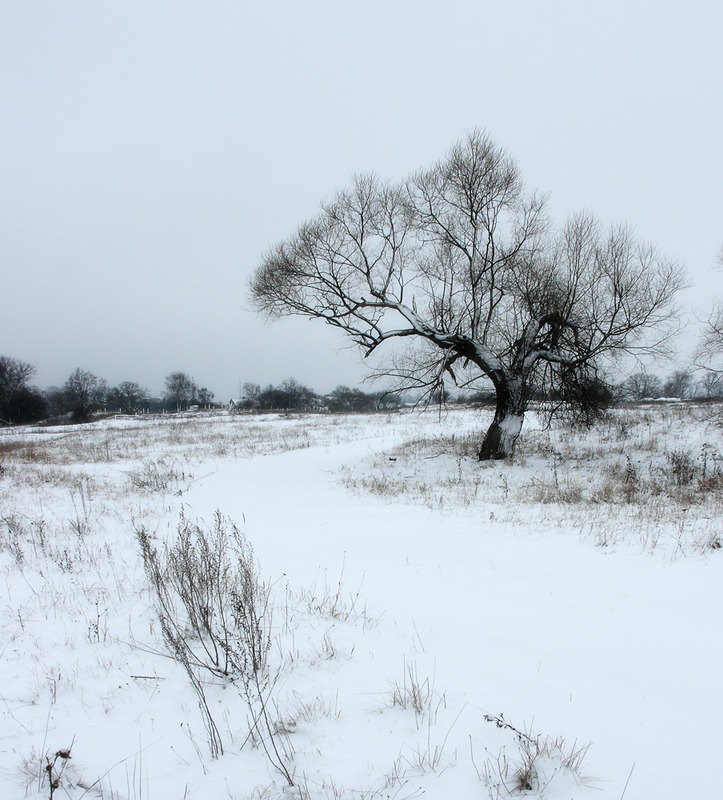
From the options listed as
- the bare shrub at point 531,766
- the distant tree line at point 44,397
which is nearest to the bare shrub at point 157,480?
the bare shrub at point 531,766

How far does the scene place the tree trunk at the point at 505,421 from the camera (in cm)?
1190

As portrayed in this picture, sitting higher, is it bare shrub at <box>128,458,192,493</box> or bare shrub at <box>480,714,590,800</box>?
bare shrub at <box>480,714,590,800</box>

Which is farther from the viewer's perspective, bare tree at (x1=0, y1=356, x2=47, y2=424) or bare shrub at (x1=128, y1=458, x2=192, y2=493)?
bare tree at (x1=0, y1=356, x2=47, y2=424)

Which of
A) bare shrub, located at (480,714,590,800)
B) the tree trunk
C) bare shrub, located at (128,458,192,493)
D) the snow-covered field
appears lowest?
bare shrub, located at (128,458,192,493)

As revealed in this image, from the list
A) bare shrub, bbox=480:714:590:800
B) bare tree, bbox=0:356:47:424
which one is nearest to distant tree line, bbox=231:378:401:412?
bare tree, bbox=0:356:47:424

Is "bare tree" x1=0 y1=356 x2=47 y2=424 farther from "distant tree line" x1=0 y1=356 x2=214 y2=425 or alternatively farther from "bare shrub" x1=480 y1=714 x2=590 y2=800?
"bare shrub" x1=480 y1=714 x2=590 y2=800

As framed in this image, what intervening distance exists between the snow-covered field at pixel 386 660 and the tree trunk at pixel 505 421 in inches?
191

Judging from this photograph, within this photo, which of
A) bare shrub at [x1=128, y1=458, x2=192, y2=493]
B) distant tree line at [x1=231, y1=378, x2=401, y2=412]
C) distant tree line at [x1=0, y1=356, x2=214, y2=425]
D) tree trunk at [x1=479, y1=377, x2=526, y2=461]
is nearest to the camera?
bare shrub at [x1=128, y1=458, x2=192, y2=493]

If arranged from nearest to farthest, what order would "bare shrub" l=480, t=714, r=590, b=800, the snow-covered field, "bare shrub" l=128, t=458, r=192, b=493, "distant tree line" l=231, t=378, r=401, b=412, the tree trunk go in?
1. "bare shrub" l=480, t=714, r=590, b=800
2. the snow-covered field
3. "bare shrub" l=128, t=458, r=192, b=493
4. the tree trunk
5. "distant tree line" l=231, t=378, r=401, b=412

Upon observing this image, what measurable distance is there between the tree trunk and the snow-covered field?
484 cm

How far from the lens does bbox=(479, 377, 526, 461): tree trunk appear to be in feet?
39.0

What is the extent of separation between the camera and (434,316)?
1252 cm

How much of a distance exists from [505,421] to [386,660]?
10.4m

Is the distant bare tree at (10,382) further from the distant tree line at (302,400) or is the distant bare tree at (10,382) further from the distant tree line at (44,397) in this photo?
the distant tree line at (302,400)
